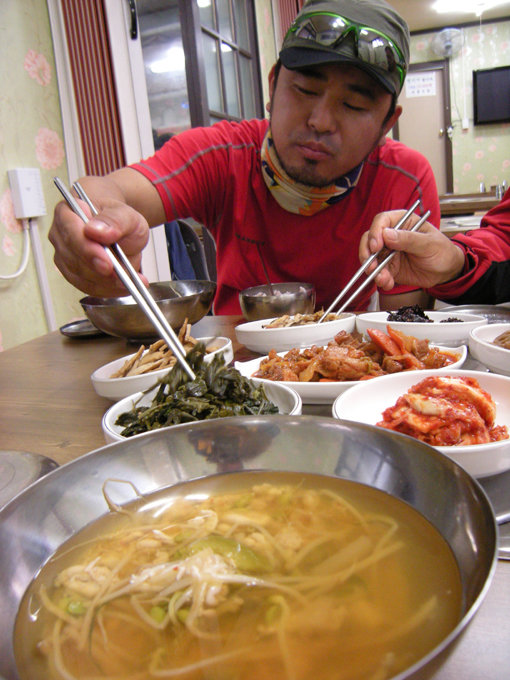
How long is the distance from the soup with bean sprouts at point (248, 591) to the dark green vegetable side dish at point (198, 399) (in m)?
0.29

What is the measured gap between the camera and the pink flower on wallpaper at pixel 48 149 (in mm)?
3033

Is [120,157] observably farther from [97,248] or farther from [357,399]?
[357,399]

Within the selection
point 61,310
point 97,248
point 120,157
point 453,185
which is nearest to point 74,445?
point 97,248

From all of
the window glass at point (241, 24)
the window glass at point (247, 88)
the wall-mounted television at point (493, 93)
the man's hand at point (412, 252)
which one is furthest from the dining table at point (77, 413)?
the wall-mounted television at point (493, 93)

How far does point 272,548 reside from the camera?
488 millimetres

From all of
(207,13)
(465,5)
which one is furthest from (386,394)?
(465,5)

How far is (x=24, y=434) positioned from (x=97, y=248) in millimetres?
431

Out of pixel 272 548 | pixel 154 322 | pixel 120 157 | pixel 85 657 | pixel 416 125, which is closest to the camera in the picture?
pixel 85 657

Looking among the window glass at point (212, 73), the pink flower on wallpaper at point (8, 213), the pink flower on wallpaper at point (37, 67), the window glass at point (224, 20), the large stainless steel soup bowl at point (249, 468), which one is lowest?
the large stainless steel soup bowl at point (249, 468)

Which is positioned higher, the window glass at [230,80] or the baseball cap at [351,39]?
the window glass at [230,80]

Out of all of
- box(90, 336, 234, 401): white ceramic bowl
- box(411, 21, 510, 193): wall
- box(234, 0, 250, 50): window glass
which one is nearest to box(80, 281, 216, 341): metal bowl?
box(90, 336, 234, 401): white ceramic bowl

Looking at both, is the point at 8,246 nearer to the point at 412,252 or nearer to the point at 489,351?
the point at 412,252

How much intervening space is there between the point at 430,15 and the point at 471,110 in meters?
2.15

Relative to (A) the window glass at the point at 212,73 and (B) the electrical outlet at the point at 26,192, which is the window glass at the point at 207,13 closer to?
(A) the window glass at the point at 212,73
